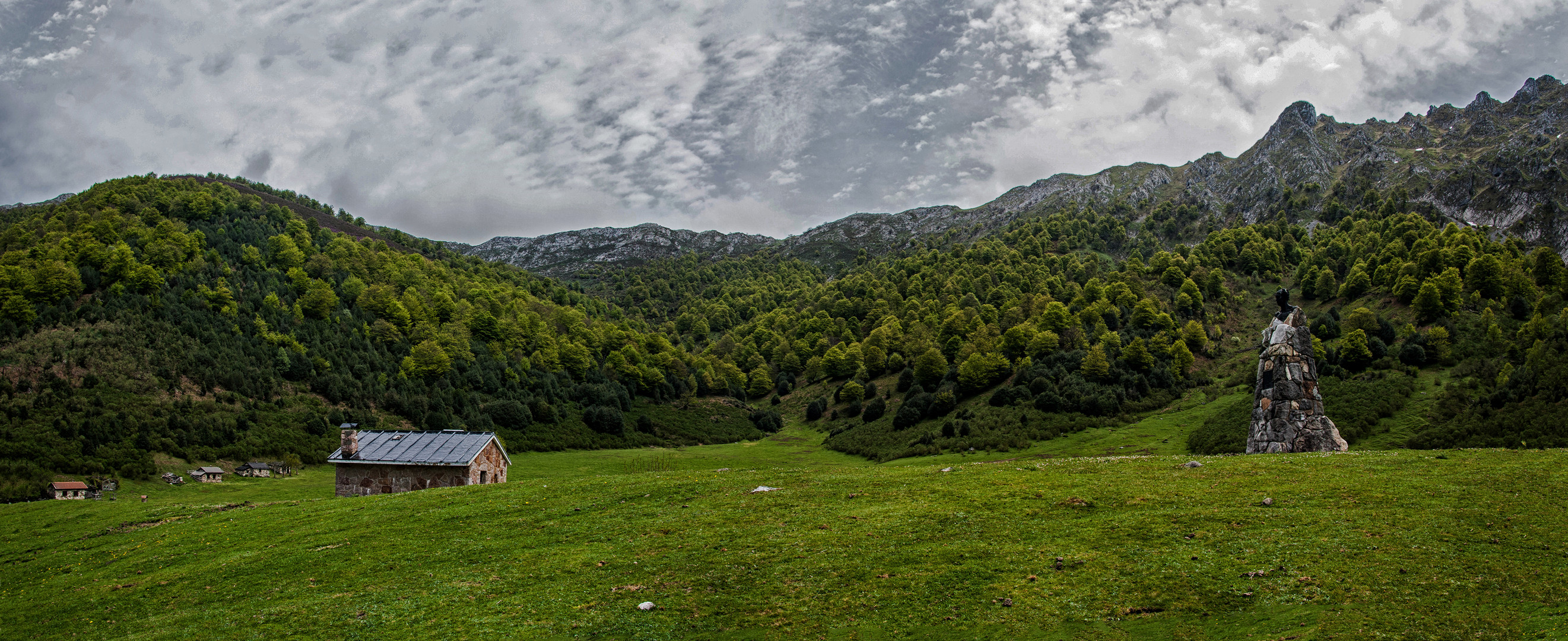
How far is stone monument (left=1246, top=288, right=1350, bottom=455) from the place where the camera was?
32.0 m

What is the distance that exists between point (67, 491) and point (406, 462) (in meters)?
26.3

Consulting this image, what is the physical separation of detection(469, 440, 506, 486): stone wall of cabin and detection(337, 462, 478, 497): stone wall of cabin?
23 cm

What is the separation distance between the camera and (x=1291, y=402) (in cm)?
3253

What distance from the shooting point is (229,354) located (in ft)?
280

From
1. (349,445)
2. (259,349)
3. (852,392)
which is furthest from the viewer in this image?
(852,392)

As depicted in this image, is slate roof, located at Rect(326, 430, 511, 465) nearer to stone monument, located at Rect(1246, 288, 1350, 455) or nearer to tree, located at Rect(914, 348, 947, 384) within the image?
stone monument, located at Rect(1246, 288, 1350, 455)

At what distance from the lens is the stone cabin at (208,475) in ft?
183

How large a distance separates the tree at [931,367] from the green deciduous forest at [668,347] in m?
0.51

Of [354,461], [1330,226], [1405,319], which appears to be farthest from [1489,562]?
[1330,226]

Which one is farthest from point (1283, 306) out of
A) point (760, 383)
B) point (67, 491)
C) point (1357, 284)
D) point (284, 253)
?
point (284, 253)

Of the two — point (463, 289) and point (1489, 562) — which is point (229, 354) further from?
point (1489, 562)

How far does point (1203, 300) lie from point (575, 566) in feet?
393

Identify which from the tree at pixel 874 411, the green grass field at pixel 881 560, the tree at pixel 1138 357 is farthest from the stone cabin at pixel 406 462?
the tree at pixel 1138 357

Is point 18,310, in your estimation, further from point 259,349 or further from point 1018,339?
point 1018,339
